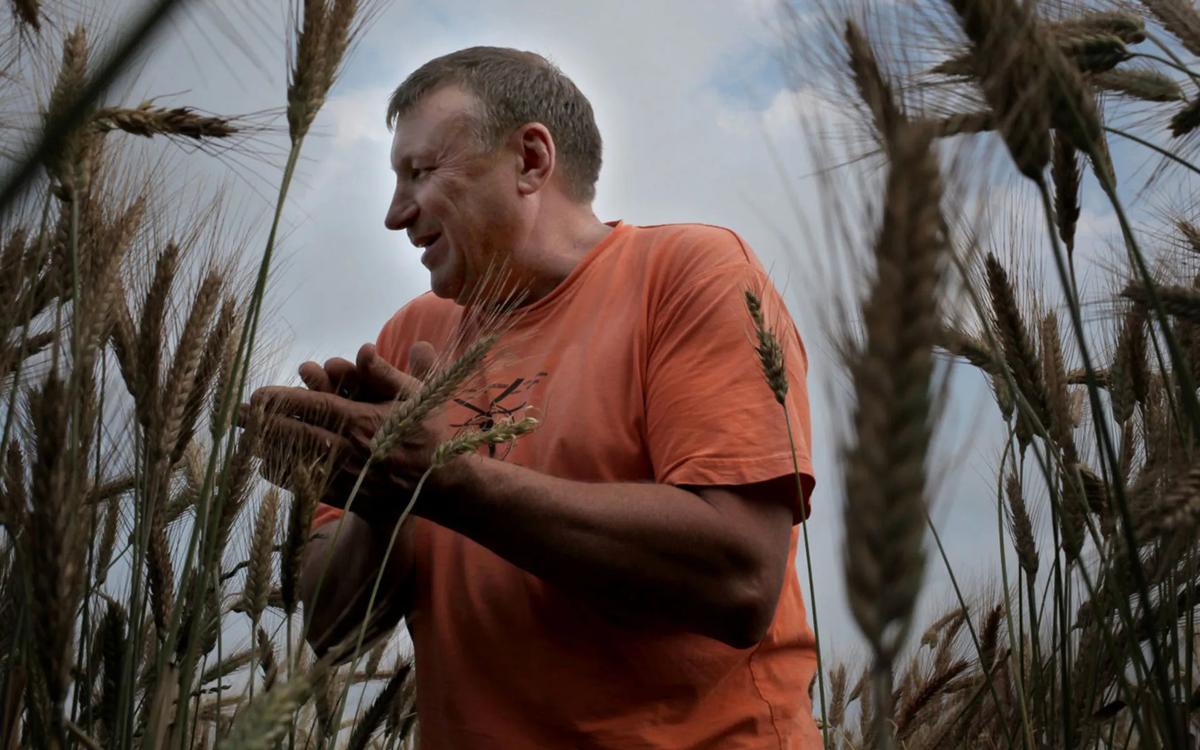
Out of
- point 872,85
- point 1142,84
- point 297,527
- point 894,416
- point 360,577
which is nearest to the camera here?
point 894,416

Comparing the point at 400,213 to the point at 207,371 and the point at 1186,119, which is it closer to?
the point at 207,371

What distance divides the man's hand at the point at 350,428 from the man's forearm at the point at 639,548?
0.09 meters

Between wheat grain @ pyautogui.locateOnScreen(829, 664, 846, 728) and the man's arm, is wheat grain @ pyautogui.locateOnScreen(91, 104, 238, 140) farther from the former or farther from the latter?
wheat grain @ pyautogui.locateOnScreen(829, 664, 846, 728)

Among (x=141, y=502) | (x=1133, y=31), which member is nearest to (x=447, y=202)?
(x=141, y=502)

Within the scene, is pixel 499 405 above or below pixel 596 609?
above

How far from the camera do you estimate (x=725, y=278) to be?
2055 millimetres

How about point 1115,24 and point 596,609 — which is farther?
point 596,609

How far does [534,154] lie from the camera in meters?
2.46

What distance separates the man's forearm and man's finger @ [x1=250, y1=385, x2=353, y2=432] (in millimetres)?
180

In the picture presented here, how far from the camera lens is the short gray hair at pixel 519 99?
2453 millimetres

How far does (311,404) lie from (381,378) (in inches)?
Answer: 4.1

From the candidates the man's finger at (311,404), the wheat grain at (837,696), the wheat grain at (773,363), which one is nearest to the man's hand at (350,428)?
the man's finger at (311,404)

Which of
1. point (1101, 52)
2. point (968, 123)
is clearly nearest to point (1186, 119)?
point (1101, 52)

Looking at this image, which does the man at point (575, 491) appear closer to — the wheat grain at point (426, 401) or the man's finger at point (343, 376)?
the man's finger at point (343, 376)
